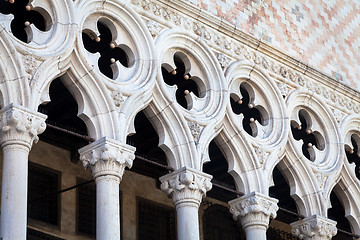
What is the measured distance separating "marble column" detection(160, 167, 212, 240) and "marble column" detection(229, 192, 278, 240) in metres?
1.05

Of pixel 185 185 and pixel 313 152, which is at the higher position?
pixel 313 152

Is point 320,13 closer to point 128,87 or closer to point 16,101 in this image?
point 128,87

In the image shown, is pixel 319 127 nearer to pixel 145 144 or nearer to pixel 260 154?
pixel 260 154

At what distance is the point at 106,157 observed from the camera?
13.6 metres

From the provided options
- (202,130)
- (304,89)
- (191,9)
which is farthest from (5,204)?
(304,89)

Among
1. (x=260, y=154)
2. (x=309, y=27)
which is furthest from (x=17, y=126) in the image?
(x=309, y=27)

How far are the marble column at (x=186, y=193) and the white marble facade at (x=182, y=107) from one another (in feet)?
0.06

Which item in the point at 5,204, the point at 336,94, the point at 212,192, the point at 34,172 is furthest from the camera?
the point at 212,192

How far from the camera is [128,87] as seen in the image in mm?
14391

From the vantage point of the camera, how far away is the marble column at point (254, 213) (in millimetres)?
15539

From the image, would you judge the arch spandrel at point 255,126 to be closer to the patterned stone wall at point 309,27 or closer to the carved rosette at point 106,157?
the patterned stone wall at point 309,27

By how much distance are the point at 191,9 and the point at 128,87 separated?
210cm

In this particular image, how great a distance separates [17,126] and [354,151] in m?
8.30

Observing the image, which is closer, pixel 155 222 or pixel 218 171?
pixel 155 222
